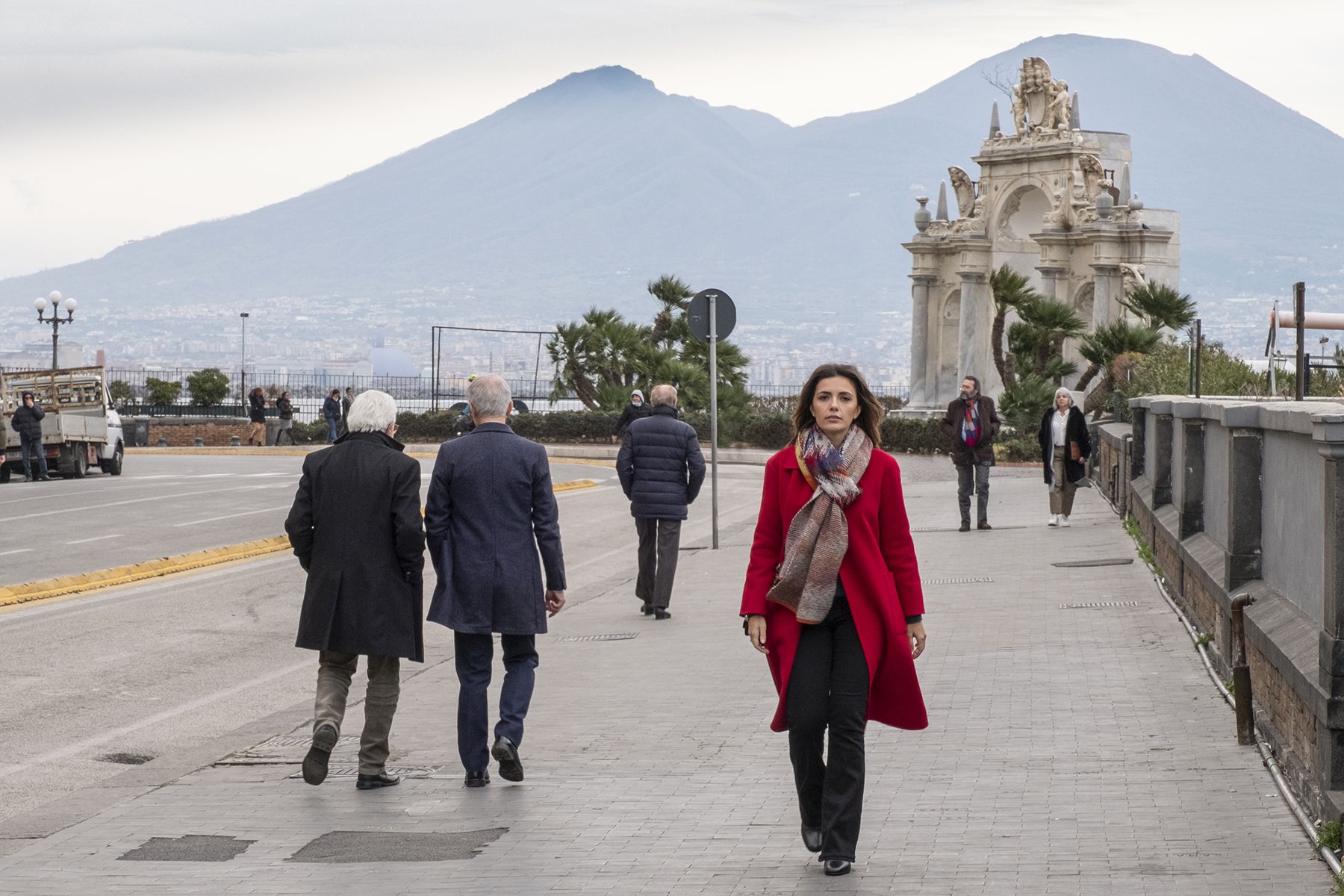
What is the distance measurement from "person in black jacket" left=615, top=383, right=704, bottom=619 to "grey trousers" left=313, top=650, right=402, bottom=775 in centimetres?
605

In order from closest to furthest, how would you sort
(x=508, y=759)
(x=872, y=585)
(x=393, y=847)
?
1. (x=872, y=585)
2. (x=393, y=847)
3. (x=508, y=759)

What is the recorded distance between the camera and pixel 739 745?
875cm

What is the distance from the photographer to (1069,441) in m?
21.1

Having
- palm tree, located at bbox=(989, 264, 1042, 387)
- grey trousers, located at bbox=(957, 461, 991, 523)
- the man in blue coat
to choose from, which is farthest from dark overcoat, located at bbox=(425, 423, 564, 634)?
palm tree, located at bbox=(989, 264, 1042, 387)

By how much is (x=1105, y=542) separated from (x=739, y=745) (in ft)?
35.0

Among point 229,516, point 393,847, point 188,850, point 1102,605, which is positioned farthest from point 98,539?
point 393,847

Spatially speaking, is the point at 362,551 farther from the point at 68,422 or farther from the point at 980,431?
the point at 68,422

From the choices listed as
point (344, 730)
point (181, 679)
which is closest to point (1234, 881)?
point (344, 730)

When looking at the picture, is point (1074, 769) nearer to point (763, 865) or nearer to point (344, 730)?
point (763, 865)

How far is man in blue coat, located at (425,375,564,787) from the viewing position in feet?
26.6

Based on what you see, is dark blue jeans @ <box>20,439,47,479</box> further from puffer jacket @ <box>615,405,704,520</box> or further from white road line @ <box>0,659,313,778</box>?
white road line @ <box>0,659,313,778</box>

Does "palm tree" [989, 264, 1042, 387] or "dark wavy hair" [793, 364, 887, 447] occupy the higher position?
"palm tree" [989, 264, 1042, 387]

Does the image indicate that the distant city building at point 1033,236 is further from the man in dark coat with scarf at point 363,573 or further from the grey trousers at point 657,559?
the man in dark coat with scarf at point 363,573

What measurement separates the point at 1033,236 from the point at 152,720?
3739 centimetres
